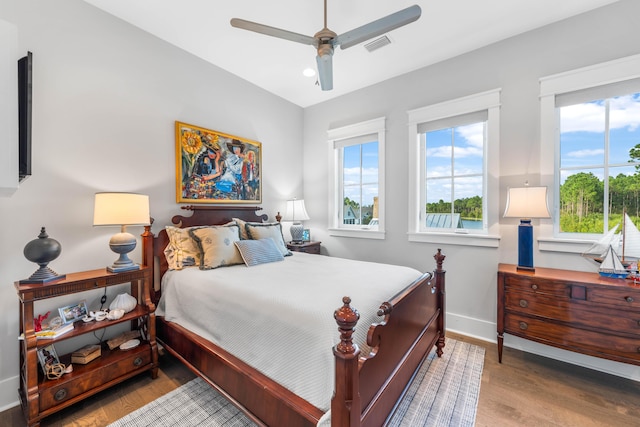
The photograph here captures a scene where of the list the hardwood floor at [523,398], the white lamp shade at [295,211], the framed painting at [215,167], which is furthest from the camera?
the white lamp shade at [295,211]

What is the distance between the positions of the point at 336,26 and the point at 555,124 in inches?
82.5

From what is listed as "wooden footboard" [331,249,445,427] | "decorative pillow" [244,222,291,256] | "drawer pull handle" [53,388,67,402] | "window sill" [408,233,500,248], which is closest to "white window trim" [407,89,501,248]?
"window sill" [408,233,500,248]

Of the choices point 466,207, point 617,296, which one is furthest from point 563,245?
point 466,207

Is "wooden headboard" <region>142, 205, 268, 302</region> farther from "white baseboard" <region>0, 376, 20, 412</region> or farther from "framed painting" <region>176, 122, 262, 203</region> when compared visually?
"white baseboard" <region>0, 376, 20, 412</region>

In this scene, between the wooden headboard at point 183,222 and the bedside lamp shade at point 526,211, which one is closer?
the bedside lamp shade at point 526,211

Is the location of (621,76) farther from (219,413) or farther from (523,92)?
(219,413)

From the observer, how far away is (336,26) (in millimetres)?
2389

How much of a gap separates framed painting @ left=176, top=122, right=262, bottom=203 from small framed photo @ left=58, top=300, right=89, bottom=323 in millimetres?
1151

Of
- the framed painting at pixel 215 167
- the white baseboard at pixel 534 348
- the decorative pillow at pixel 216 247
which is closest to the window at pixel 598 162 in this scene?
the white baseboard at pixel 534 348

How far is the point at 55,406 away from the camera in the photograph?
163cm

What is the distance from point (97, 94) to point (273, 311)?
2265 millimetres

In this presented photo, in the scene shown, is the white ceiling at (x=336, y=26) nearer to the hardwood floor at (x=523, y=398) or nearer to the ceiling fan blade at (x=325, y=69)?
the ceiling fan blade at (x=325, y=69)

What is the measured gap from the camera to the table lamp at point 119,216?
200cm

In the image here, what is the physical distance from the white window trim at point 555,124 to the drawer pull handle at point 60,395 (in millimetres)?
3656
